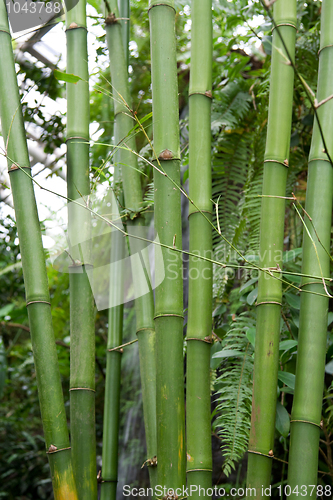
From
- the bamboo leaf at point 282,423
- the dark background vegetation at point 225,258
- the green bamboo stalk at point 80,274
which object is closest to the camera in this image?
the green bamboo stalk at point 80,274

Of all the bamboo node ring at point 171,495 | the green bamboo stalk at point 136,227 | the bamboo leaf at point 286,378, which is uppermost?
the green bamboo stalk at point 136,227

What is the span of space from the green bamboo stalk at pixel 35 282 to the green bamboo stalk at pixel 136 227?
0.54 feet

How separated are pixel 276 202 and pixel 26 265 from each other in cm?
43

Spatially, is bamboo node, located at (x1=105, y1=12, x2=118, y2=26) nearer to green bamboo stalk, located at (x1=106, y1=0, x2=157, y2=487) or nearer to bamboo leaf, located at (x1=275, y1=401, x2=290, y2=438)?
green bamboo stalk, located at (x1=106, y1=0, x2=157, y2=487)

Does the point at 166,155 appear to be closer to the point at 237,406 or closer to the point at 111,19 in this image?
the point at 111,19

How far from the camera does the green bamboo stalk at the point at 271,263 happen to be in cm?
64

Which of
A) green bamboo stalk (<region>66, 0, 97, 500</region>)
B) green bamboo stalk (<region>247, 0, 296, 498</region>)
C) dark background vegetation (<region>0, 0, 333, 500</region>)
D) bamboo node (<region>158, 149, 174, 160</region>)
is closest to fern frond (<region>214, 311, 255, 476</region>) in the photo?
dark background vegetation (<region>0, 0, 333, 500</region>)

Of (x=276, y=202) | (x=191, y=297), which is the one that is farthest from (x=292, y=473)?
(x=276, y=202)

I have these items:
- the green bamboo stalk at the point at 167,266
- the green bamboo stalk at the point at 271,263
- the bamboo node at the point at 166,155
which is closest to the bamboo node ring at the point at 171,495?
the green bamboo stalk at the point at 167,266

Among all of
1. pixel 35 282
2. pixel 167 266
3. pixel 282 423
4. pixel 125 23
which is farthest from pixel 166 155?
pixel 282 423

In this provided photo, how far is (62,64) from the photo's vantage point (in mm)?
1966

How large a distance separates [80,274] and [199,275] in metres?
0.21

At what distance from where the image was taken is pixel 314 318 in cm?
65

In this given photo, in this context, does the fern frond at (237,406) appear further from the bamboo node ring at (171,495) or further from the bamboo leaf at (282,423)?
the bamboo node ring at (171,495)
